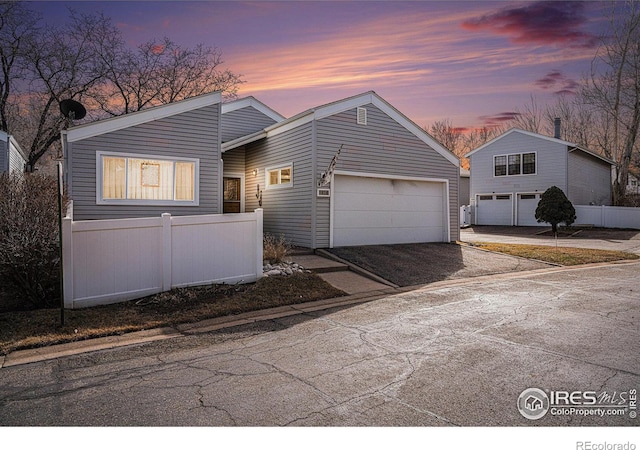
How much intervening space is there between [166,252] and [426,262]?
7098 mm

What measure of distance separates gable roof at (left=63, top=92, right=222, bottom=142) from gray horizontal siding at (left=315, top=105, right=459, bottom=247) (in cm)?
331

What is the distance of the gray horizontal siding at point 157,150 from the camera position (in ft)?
33.2

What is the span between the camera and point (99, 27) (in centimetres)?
2291

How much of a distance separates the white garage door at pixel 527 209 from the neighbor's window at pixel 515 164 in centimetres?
151

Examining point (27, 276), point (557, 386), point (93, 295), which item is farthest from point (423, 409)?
point (27, 276)

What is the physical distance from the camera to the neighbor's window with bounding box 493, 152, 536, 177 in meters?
26.2

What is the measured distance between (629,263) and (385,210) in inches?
297

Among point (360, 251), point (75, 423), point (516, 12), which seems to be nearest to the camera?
point (75, 423)

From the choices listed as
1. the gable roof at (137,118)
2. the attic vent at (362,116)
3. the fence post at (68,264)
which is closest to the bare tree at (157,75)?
the gable roof at (137,118)

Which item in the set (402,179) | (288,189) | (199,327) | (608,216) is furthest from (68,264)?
(608,216)

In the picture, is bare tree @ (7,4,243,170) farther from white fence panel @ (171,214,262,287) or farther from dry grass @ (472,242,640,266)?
dry grass @ (472,242,640,266)

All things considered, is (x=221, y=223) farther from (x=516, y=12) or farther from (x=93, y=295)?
(x=516, y=12)

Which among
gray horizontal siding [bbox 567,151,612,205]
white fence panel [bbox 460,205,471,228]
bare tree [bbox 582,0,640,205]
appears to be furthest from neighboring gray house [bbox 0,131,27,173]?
bare tree [bbox 582,0,640,205]

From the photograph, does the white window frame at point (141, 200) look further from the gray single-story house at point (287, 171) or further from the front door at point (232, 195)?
the front door at point (232, 195)
